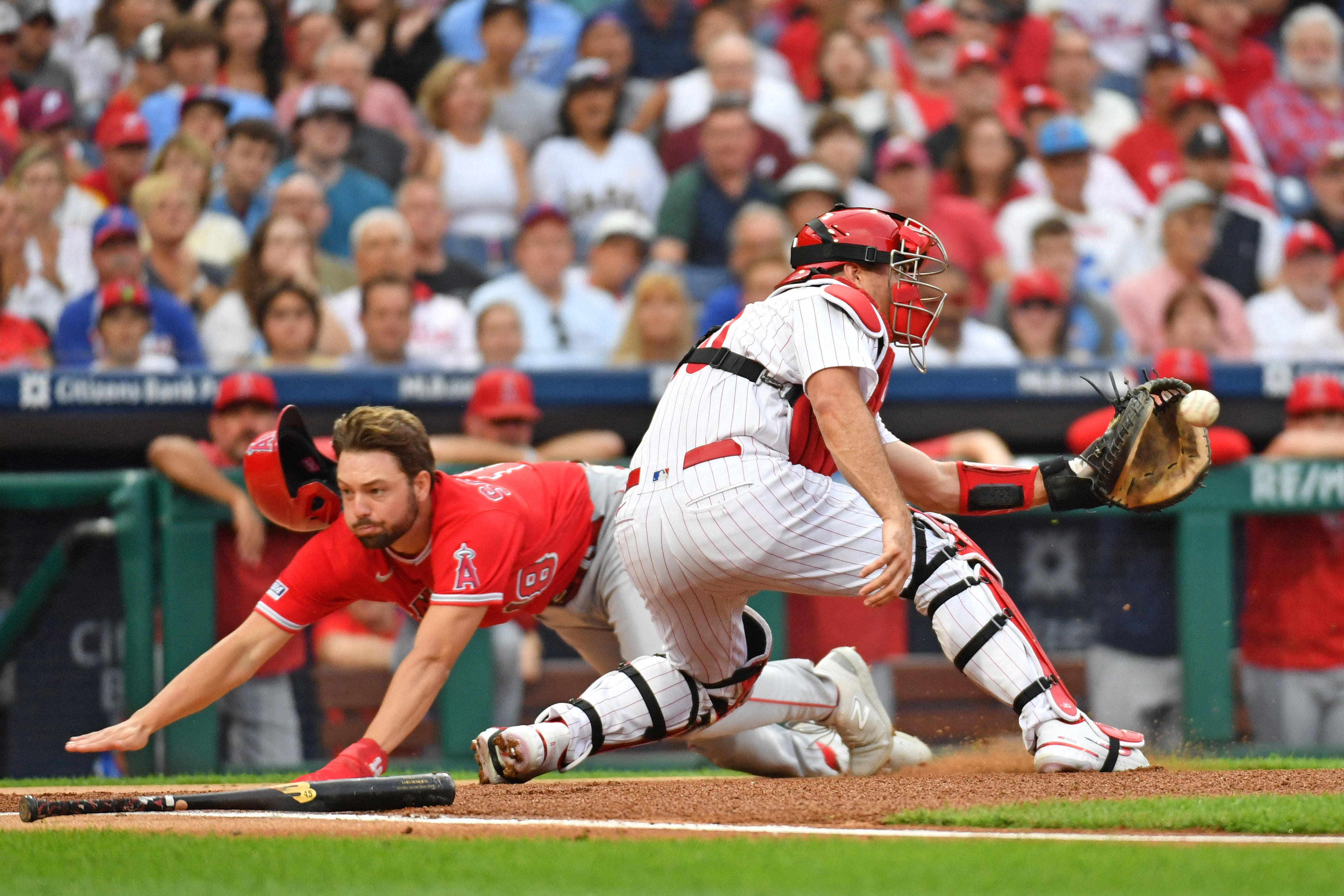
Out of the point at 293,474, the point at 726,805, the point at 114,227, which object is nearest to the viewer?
the point at 726,805

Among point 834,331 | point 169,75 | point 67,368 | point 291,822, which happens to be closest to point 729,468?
point 834,331

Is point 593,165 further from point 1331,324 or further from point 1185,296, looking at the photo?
point 1331,324

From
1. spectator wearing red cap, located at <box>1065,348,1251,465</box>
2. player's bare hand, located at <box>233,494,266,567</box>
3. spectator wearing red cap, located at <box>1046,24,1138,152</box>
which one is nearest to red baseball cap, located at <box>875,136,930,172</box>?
spectator wearing red cap, located at <box>1046,24,1138,152</box>

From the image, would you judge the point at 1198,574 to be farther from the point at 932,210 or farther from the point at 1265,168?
the point at 1265,168

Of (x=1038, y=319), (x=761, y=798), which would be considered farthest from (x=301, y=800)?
(x=1038, y=319)

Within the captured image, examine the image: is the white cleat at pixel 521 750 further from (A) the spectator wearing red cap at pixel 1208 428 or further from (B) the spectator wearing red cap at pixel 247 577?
(A) the spectator wearing red cap at pixel 1208 428

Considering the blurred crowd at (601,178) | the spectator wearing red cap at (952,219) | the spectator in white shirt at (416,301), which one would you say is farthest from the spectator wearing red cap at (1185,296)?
the spectator in white shirt at (416,301)
